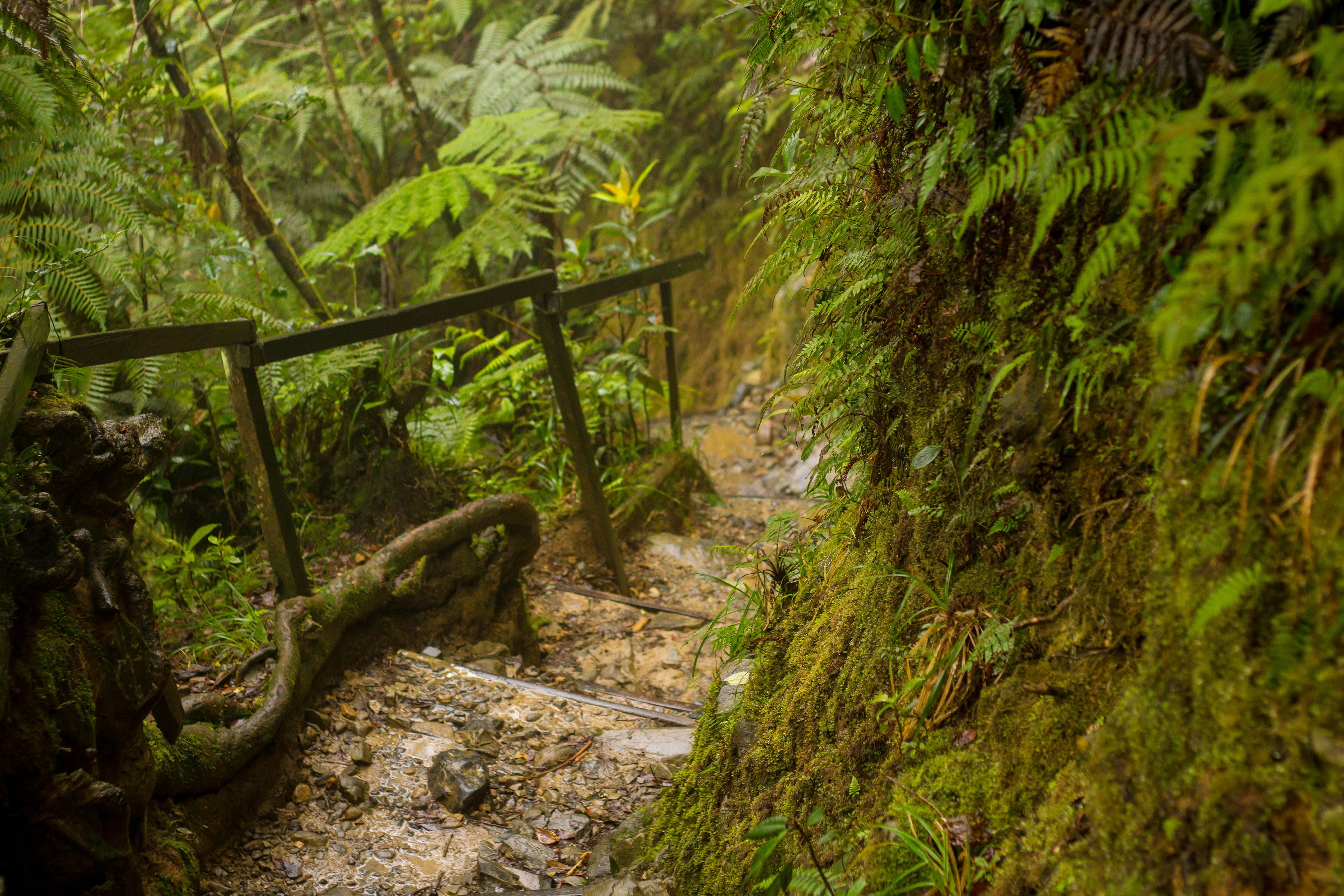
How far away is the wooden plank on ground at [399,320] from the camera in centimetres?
308

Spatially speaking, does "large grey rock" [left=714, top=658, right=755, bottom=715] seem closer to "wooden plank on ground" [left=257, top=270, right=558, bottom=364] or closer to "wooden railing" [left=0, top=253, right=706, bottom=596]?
"wooden railing" [left=0, top=253, right=706, bottom=596]

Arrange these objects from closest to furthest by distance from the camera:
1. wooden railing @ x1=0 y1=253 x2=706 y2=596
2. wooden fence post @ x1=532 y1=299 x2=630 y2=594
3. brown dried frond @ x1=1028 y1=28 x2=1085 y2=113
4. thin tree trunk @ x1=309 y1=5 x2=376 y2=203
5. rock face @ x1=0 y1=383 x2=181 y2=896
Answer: brown dried frond @ x1=1028 y1=28 x2=1085 y2=113, rock face @ x1=0 y1=383 x2=181 y2=896, wooden railing @ x1=0 y1=253 x2=706 y2=596, wooden fence post @ x1=532 y1=299 x2=630 y2=594, thin tree trunk @ x1=309 y1=5 x2=376 y2=203

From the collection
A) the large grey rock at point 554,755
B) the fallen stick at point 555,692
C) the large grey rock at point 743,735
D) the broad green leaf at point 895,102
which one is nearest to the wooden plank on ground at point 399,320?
the fallen stick at point 555,692

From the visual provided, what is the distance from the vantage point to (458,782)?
258cm

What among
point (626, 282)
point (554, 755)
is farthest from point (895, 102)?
point (626, 282)

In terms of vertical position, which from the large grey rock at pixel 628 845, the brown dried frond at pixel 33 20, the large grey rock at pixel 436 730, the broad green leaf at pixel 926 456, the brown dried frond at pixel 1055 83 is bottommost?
the large grey rock at pixel 436 730

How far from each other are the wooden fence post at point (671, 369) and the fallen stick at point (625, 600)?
162 cm

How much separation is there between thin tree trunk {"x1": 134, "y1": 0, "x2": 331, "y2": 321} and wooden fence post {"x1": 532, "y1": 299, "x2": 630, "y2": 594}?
4.95ft

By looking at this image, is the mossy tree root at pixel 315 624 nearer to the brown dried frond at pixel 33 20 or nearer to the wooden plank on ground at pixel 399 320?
the wooden plank on ground at pixel 399 320

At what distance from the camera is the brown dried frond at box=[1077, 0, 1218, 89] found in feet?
3.45

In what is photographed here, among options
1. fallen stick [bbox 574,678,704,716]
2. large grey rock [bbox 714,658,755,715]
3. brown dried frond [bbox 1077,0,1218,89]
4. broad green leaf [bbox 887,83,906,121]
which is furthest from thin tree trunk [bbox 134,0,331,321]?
brown dried frond [bbox 1077,0,1218,89]

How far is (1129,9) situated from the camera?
1.14m

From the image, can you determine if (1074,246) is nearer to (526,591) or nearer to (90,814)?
(90,814)

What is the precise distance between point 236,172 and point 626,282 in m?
2.39
